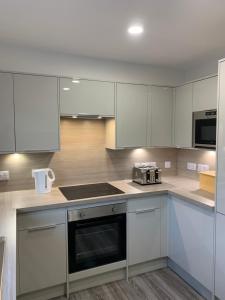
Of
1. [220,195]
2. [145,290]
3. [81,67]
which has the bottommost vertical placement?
[145,290]

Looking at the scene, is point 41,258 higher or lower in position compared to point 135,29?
lower

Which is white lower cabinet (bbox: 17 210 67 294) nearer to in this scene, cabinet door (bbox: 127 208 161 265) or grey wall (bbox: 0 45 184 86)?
cabinet door (bbox: 127 208 161 265)

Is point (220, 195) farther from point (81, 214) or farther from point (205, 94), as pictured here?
point (81, 214)

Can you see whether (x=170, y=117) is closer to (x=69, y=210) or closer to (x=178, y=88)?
(x=178, y=88)

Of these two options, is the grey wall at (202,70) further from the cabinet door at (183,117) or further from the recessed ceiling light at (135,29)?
the recessed ceiling light at (135,29)

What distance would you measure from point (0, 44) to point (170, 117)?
81.1 inches

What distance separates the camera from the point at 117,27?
6.28 feet

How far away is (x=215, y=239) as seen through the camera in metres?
2.06

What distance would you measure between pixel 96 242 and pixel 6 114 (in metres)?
1.54

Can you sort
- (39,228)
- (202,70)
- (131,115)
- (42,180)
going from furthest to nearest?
(202,70), (131,115), (42,180), (39,228)

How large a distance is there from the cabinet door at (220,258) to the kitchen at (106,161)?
11 millimetres

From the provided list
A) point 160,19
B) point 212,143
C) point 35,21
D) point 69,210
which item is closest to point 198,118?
point 212,143

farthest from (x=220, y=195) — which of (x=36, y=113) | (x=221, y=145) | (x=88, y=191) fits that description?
(x=36, y=113)

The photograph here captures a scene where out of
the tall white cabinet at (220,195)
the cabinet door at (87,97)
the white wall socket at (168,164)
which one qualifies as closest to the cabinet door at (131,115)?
the cabinet door at (87,97)
